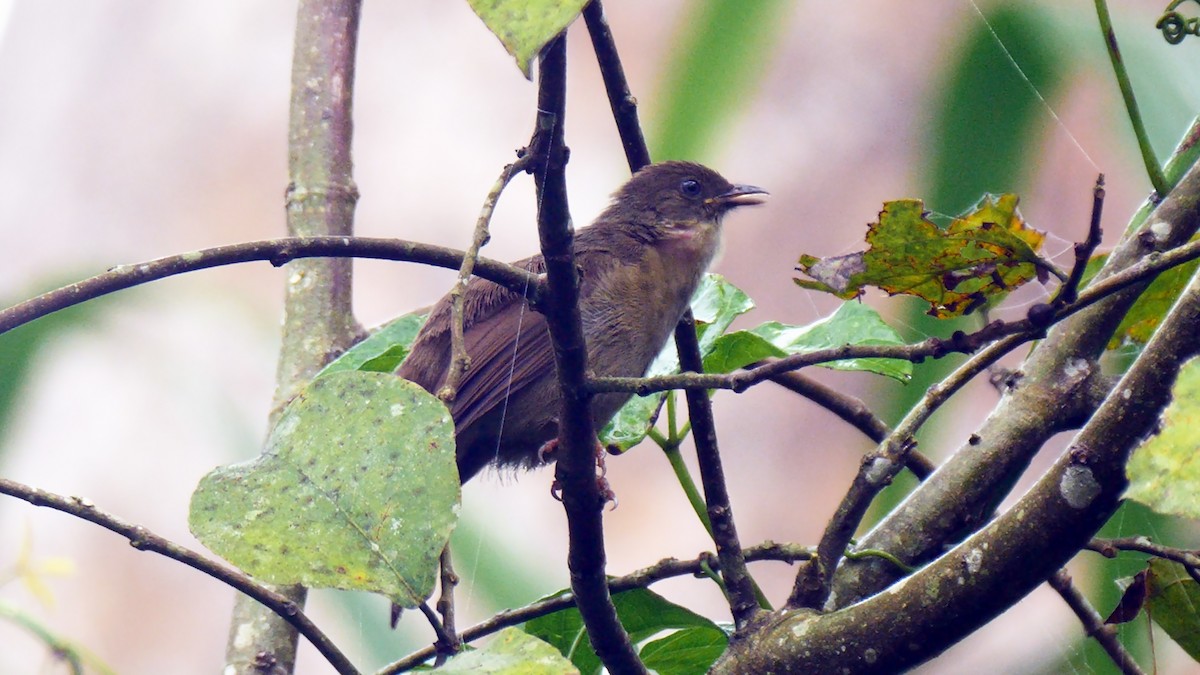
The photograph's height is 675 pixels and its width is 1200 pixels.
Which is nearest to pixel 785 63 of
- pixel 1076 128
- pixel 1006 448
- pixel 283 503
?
pixel 1076 128

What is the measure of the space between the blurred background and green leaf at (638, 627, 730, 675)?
2580 mm

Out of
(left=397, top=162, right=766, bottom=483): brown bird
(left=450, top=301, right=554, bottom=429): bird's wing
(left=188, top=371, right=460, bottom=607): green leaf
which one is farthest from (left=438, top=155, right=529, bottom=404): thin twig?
(left=450, top=301, right=554, bottom=429): bird's wing

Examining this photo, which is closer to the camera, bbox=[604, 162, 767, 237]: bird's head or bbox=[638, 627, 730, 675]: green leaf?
bbox=[638, 627, 730, 675]: green leaf

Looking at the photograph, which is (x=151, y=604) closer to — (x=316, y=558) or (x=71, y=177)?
(x=71, y=177)

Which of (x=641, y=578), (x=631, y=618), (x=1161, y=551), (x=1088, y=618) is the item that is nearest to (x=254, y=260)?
(x=641, y=578)

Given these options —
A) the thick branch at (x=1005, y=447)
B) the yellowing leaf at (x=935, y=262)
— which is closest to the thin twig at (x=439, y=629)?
the yellowing leaf at (x=935, y=262)

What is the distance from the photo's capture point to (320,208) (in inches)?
101

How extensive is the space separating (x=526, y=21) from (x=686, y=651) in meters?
1.24

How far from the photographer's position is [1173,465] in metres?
0.82

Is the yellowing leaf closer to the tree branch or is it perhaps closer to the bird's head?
the tree branch

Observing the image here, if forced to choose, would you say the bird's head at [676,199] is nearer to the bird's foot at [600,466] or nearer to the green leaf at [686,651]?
the bird's foot at [600,466]

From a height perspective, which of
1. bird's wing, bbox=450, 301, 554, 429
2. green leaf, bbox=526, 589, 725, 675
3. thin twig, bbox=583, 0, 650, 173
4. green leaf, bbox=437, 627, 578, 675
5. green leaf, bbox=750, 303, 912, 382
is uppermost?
bird's wing, bbox=450, 301, 554, 429

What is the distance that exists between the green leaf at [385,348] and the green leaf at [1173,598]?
1.27 meters

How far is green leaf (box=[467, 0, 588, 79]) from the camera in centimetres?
78
